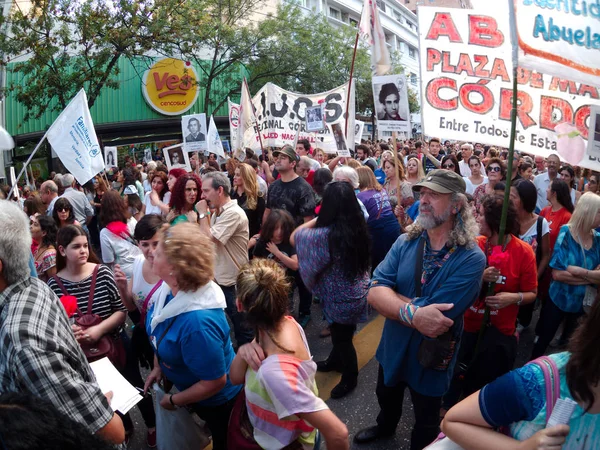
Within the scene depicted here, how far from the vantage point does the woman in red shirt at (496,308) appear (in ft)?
10.3

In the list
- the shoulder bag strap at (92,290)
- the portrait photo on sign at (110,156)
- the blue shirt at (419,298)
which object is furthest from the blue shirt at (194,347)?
the portrait photo on sign at (110,156)

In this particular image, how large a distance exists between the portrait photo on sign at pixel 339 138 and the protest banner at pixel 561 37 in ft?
19.0

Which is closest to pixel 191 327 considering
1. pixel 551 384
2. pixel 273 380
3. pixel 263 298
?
pixel 263 298

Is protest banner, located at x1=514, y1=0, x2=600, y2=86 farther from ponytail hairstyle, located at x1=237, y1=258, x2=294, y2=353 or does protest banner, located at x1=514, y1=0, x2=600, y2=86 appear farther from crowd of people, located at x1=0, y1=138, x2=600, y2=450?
ponytail hairstyle, located at x1=237, y1=258, x2=294, y2=353

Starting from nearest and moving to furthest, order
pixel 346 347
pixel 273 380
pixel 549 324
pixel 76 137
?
pixel 273 380, pixel 346 347, pixel 549 324, pixel 76 137

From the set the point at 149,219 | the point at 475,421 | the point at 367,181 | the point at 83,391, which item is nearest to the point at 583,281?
the point at 367,181

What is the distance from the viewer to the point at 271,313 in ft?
6.95

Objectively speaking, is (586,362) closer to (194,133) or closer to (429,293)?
(429,293)

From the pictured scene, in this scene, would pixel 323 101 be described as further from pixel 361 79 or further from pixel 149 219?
pixel 361 79

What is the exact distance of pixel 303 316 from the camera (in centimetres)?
522

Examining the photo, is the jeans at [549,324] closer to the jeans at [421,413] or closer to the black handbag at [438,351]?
the jeans at [421,413]

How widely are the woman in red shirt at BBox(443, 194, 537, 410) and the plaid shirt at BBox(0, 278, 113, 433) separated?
7.51 feet

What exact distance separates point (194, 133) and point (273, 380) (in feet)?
29.7

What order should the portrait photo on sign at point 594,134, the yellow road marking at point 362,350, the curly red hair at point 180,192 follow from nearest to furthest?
the portrait photo on sign at point 594,134 → the yellow road marking at point 362,350 → the curly red hair at point 180,192
